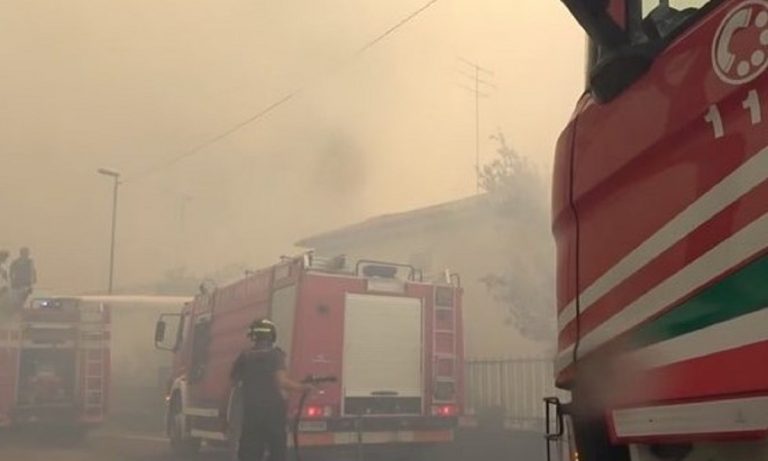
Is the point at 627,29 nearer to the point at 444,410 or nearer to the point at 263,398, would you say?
the point at 263,398

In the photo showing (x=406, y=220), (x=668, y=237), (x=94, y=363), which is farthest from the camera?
(x=406, y=220)

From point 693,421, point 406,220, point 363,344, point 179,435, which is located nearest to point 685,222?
point 693,421

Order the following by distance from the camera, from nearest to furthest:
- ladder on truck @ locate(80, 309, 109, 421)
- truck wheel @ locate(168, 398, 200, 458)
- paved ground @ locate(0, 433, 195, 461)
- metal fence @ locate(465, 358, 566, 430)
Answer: paved ground @ locate(0, 433, 195, 461) → truck wheel @ locate(168, 398, 200, 458) → metal fence @ locate(465, 358, 566, 430) → ladder on truck @ locate(80, 309, 109, 421)

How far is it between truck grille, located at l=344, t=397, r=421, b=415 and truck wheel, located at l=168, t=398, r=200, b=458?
302 centimetres

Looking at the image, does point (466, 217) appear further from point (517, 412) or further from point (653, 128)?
point (653, 128)

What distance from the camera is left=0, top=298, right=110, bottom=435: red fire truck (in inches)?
547

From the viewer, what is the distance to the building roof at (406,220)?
16.7 meters

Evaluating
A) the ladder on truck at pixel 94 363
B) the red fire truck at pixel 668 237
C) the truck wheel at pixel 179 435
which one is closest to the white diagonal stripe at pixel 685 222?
the red fire truck at pixel 668 237

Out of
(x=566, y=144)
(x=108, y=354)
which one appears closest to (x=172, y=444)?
(x=108, y=354)

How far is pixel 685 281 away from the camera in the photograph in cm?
153

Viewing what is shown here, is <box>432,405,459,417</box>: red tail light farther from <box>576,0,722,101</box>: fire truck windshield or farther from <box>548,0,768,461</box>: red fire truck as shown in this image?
<box>576,0,722,101</box>: fire truck windshield

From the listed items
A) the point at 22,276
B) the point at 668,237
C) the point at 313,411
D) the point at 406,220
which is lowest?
the point at 313,411

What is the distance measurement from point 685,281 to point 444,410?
8.27m

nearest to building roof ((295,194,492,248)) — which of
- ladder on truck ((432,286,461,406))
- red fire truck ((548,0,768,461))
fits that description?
ladder on truck ((432,286,461,406))
